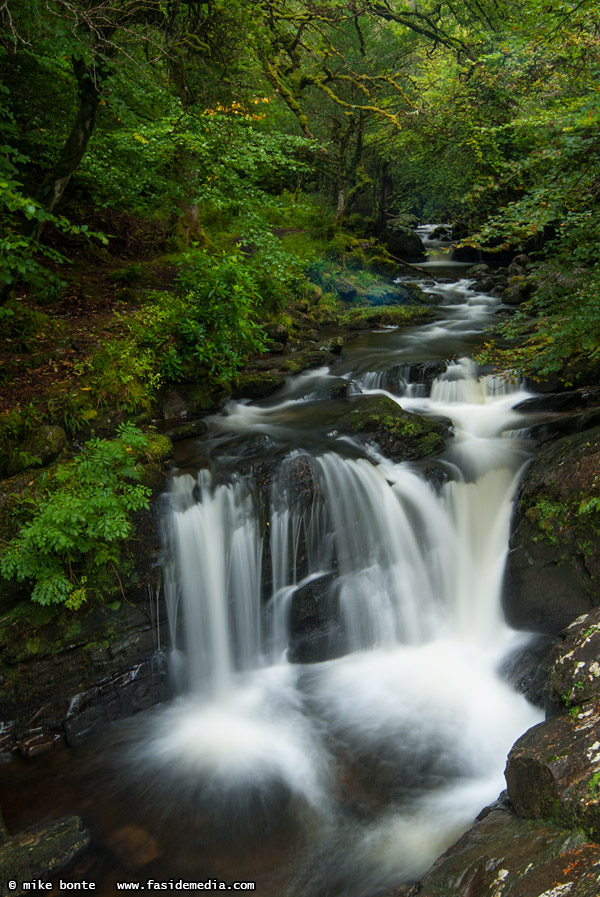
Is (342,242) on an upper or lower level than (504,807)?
upper

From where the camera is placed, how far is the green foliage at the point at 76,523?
15.1 feet

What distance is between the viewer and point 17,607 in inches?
189

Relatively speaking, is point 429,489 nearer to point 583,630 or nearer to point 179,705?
point 583,630

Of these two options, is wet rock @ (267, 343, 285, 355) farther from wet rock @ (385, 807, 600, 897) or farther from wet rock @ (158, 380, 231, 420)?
wet rock @ (385, 807, 600, 897)

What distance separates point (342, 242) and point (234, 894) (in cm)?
1611

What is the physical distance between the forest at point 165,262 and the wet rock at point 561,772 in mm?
280

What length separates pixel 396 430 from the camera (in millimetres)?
7254

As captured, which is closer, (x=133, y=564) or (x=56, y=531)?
(x=56, y=531)

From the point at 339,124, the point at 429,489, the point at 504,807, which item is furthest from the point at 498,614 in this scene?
the point at 339,124

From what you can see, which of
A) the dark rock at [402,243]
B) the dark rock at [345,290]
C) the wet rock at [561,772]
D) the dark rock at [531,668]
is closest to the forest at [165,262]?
the wet rock at [561,772]

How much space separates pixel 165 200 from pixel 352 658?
7879mm

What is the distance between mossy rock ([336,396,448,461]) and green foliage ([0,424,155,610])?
3.19 meters

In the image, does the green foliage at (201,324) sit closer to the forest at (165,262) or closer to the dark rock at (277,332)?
the forest at (165,262)

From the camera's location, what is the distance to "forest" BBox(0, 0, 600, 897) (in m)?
4.92
